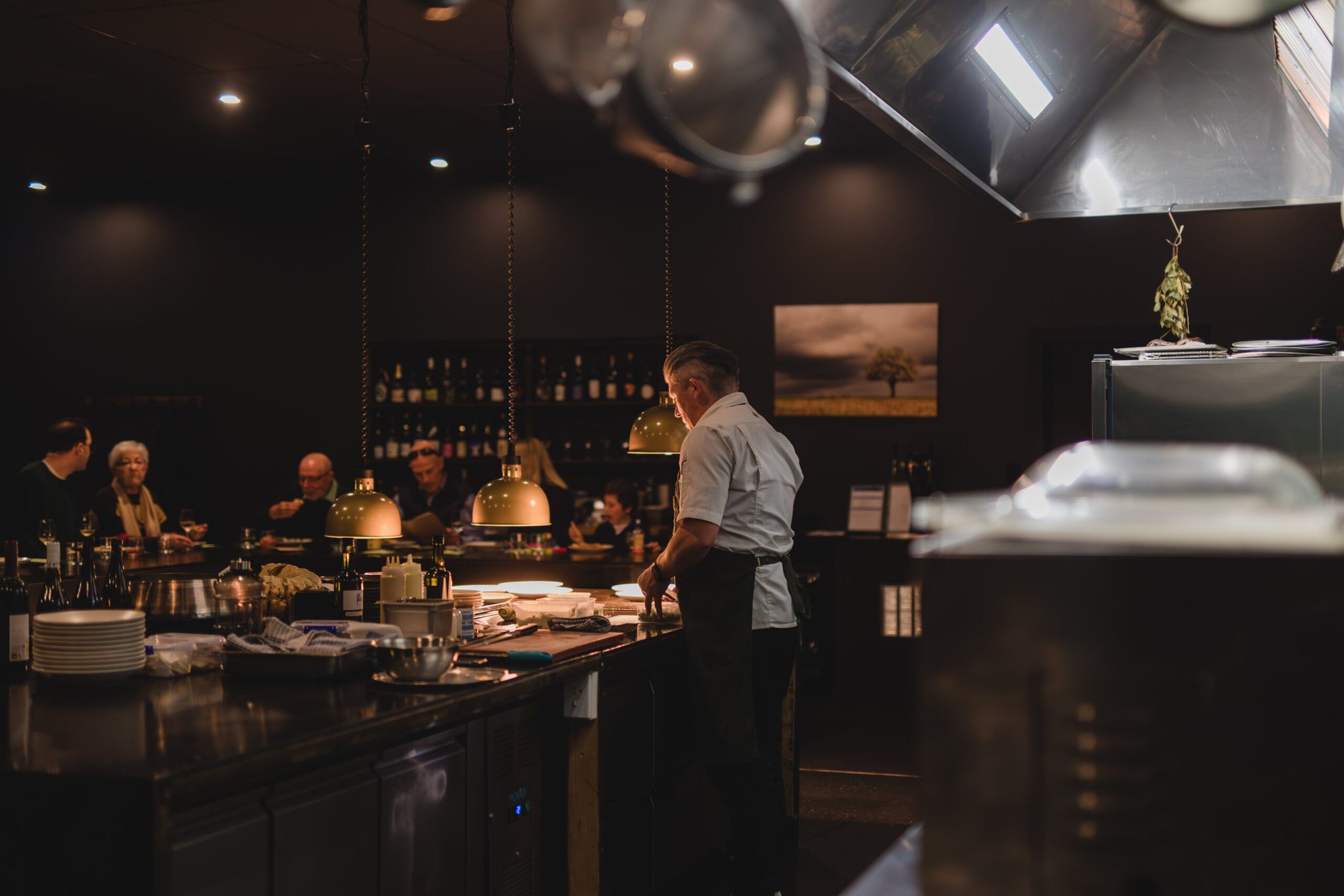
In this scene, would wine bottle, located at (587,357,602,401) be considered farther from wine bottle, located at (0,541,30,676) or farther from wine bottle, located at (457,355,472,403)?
wine bottle, located at (0,541,30,676)

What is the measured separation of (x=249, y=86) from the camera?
21.3 feet

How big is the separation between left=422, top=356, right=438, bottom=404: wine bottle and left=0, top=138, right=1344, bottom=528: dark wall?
7.6 inches

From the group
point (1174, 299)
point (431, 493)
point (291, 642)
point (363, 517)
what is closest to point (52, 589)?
point (291, 642)

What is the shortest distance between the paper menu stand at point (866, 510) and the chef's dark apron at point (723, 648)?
147 inches

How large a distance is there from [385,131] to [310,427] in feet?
7.77

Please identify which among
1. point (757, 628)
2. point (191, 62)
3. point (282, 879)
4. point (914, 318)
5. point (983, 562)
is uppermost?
point (191, 62)

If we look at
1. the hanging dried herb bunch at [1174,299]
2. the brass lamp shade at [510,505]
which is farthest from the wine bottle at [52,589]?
the hanging dried herb bunch at [1174,299]

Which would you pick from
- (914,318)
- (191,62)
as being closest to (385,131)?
(191,62)

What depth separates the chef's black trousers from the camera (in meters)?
3.68

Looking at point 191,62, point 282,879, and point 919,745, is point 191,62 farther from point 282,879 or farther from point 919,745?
point 919,745

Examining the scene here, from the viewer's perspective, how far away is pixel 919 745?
4.12 feet

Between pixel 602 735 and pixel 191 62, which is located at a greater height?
pixel 191 62

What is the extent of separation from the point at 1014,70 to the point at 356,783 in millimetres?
2072

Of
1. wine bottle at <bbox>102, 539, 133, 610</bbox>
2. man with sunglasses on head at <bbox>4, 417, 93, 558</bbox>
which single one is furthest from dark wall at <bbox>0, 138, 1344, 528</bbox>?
wine bottle at <bbox>102, 539, 133, 610</bbox>
